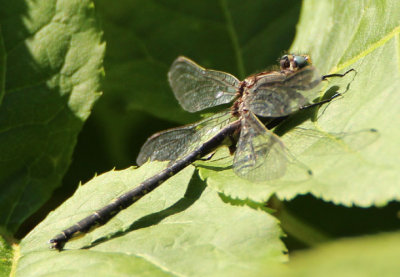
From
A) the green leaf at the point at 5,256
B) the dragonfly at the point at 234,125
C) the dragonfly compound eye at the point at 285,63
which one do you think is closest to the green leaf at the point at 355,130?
the dragonfly at the point at 234,125

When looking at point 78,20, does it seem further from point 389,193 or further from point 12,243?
point 389,193

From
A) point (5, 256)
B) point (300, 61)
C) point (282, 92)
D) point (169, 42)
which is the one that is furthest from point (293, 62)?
point (5, 256)

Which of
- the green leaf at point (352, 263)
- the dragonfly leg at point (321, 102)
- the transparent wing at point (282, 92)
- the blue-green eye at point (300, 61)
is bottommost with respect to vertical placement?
the green leaf at point (352, 263)

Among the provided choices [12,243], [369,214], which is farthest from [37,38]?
[369,214]

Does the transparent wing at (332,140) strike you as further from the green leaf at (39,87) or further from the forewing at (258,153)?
the green leaf at (39,87)

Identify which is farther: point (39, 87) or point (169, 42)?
point (169, 42)

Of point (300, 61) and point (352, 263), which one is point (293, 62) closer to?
point (300, 61)

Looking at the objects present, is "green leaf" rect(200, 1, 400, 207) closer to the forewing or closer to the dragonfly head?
the forewing
